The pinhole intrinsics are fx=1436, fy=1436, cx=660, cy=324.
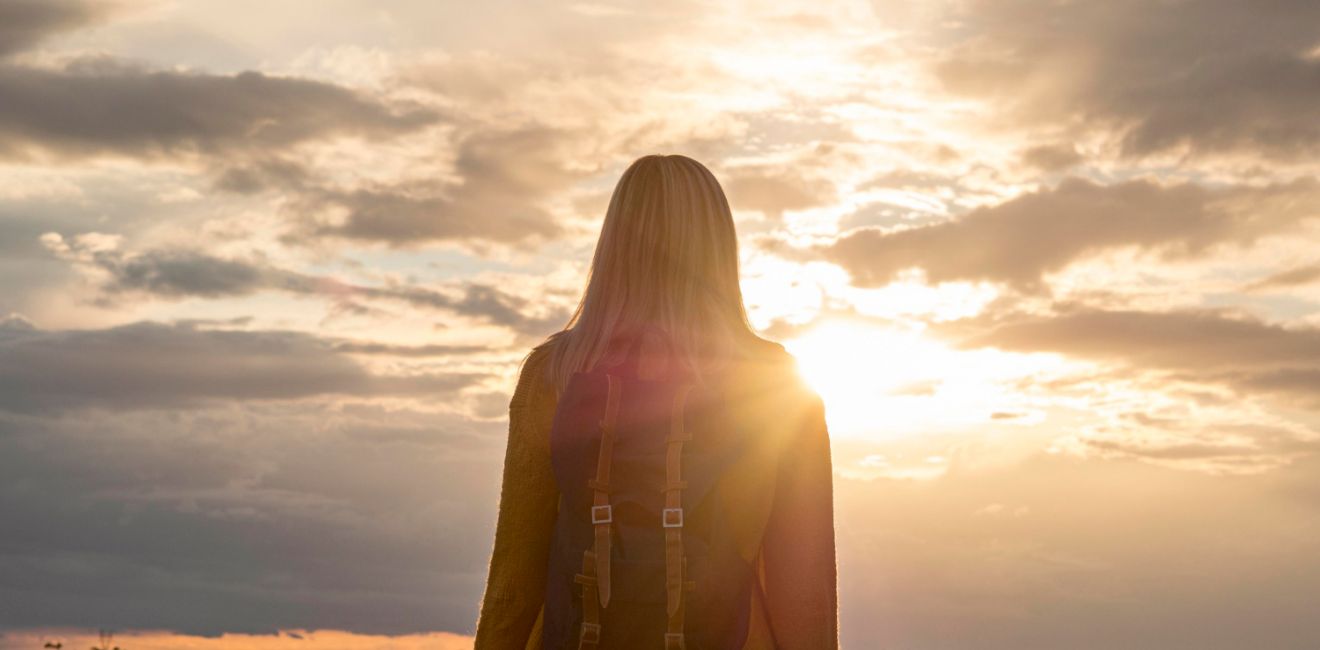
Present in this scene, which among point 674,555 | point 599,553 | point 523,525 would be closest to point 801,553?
point 674,555

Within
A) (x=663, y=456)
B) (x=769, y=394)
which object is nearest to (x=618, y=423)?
(x=663, y=456)

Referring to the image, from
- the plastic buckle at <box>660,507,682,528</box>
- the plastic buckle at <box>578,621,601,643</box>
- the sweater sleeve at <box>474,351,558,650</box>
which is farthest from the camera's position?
the sweater sleeve at <box>474,351,558,650</box>

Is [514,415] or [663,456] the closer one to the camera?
[663,456]

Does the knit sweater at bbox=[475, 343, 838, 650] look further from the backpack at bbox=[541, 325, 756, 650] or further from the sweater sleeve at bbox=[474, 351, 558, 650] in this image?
the backpack at bbox=[541, 325, 756, 650]

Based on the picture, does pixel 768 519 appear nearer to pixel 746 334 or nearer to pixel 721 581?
pixel 721 581

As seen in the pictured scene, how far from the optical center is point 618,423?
19.7 ft

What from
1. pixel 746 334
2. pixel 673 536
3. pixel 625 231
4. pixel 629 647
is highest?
pixel 625 231

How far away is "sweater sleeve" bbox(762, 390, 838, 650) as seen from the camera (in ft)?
20.4

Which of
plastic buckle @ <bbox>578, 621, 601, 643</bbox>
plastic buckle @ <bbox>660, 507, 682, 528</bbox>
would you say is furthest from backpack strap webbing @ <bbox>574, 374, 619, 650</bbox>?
plastic buckle @ <bbox>660, 507, 682, 528</bbox>

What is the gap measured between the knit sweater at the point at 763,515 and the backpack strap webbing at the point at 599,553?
497 millimetres

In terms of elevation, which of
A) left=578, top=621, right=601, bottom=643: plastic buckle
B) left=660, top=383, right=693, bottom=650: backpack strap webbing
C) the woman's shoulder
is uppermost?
the woman's shoulder

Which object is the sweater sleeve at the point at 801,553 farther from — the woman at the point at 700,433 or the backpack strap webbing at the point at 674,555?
the backpack strap webbing at the point at 674,555

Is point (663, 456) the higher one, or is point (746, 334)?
point (746, 334)

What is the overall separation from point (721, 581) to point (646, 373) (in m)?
0.92
